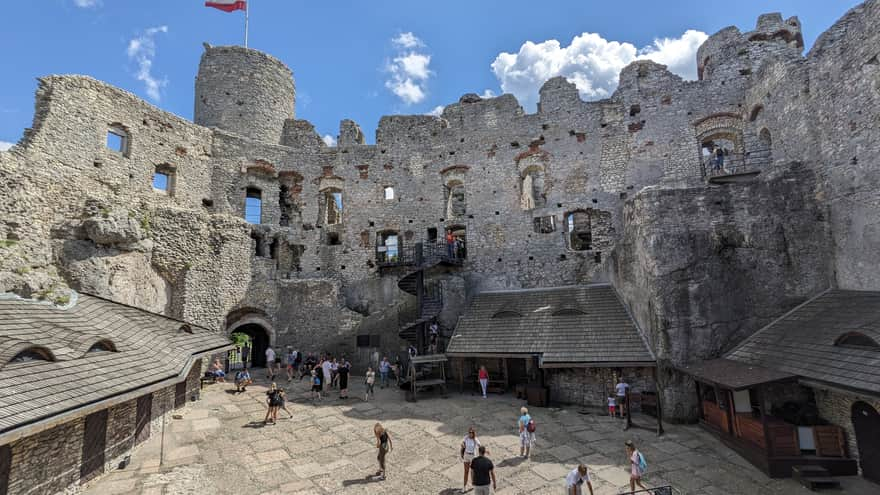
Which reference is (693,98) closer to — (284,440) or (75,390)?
(284,440)

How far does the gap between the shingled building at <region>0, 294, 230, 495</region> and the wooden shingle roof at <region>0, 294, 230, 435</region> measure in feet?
0.05

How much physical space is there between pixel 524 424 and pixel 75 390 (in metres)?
8.18

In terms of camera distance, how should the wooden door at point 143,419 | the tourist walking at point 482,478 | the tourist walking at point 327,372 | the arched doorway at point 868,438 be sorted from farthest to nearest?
the tourist walking at point 327,372
the wooden door at point 143,419
the arched doorway at point 868,438
the tourist walking at point 482,478

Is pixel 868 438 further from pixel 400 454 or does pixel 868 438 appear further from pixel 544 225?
pixel 544 225

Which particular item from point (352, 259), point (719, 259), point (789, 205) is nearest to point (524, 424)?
point (719, 259)

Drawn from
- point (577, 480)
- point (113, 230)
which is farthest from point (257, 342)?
point (577, 480)

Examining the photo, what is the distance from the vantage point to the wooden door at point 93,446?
24.2 ft

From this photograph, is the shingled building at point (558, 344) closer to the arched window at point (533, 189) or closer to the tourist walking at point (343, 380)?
the tourist walking at point (343, 380)

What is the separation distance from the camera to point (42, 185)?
43.4 ft

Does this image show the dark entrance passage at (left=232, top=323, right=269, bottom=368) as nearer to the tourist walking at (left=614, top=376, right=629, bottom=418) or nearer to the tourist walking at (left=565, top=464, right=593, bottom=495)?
the tourist walking at (left=614, top=376, right=629, bottom=418)

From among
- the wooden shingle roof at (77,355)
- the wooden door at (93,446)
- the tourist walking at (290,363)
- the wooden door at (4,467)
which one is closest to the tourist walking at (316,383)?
the tourist walking at (290,363)

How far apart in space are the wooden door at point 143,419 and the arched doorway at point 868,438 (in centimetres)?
1511

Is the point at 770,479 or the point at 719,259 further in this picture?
the point at 719,259

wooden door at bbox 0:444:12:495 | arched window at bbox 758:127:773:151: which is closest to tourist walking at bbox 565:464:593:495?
wooden door at bbox 0:444:12:495
